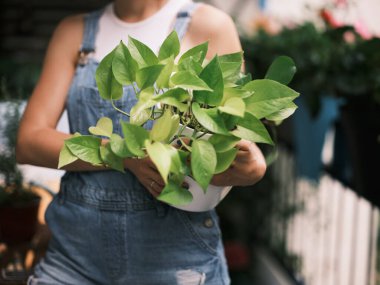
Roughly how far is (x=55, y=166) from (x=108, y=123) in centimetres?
33

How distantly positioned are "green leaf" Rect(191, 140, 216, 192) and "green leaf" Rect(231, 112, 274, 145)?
51 millimetres

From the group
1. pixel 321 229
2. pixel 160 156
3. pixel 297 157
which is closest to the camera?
pixel 160 156

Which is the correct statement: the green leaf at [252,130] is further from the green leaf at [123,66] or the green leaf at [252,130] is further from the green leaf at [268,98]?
the green leaf at [123,66]

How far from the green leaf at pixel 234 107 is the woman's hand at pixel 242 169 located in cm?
20

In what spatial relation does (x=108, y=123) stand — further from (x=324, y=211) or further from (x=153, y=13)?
(x=324, y=211)

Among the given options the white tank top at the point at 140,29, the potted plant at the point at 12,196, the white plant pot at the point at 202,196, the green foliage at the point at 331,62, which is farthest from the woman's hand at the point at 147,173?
the green foliage at the point at 331,62

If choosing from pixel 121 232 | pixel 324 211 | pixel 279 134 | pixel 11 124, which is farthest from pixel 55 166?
pixel 324 211

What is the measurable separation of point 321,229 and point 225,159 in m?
2.46

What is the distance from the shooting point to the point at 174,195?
33.6 inches

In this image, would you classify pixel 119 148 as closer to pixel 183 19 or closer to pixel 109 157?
pixel 109 157

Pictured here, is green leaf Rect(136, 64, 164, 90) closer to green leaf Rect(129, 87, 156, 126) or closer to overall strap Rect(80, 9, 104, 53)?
green leaf Rect(129, 87, 156, 126)

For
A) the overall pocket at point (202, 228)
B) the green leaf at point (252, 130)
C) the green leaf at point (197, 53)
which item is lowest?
the overall pocket at point (202, 228)

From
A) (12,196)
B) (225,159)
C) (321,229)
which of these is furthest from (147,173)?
(321,229)

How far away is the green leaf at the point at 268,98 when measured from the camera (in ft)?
2.93
